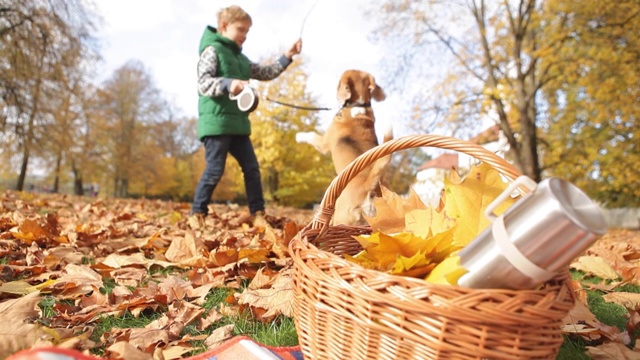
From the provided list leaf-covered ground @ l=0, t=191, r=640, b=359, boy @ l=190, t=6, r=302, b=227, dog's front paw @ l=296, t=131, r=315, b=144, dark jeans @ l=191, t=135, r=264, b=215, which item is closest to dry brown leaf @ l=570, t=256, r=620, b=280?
leaf-covered ground @ l=0, t=191, r=640, b=359

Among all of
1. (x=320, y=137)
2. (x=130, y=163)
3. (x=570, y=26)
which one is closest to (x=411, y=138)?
(x=320, y=137)

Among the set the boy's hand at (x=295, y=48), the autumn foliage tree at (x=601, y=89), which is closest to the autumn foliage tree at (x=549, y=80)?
the autumn foliage tree at (x=601, y=89)

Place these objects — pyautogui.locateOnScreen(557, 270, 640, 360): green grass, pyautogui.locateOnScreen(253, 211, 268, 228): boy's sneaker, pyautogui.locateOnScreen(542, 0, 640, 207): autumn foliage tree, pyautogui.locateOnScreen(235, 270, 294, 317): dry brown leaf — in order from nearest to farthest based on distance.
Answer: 1. pyautogui.locateOnScreen(557, 270, 640, 360): green grass
2. pyautogui.locateOnScreen(235, 270, 294, 317): dry brown leaf
3. pyautogui.locateOnScreen(253, 211, 268, 228): boy's sneaker
4. pyautogui.locateOnScreen(542, 0, 640, 207): autumn foliage tree

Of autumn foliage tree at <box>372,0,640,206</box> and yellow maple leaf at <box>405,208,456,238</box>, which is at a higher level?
autumn foliage tree at <box>372,0,640,206</box>

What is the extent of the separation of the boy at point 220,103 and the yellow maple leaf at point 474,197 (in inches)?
112

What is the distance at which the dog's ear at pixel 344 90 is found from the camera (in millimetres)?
3613

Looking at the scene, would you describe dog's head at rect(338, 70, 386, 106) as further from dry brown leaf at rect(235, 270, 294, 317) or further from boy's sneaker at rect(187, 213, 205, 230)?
dry brown leaf at rect(235, 270, 294, 317)

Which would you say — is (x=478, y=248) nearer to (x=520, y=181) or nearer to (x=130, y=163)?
(x=520, y=181)

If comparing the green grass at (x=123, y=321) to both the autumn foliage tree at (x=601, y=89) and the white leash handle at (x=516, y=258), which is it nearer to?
the white leash handle at (x=516, y=258)

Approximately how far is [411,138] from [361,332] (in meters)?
0.61

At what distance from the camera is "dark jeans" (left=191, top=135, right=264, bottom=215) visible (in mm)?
4102

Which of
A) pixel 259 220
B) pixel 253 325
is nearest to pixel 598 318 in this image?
pixel 253 325

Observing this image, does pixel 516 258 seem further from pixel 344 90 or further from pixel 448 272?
pixel 344 90

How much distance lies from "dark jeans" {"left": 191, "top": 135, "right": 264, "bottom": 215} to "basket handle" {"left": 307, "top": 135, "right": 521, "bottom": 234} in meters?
2.72
